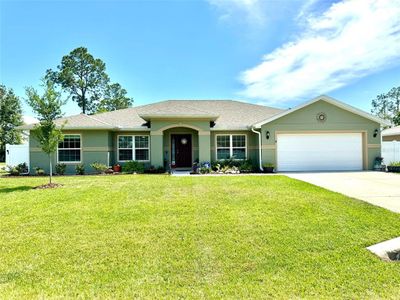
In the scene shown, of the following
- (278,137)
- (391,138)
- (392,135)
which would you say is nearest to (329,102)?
(278,137)

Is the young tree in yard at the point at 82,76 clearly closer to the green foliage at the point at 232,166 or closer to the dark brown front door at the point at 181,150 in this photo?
the dark brown front door at the point at 181,150

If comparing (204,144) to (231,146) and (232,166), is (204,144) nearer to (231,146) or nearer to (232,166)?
(231,146)

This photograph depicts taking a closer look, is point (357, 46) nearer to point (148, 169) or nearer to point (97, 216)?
point (148, 169)

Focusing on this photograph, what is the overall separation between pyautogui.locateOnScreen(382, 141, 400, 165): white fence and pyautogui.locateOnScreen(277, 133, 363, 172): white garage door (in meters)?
2.76

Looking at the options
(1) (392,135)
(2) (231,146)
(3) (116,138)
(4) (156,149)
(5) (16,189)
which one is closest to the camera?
(5) (16,189)

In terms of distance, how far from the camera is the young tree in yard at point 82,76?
1500 inches

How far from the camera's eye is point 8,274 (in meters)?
3.63

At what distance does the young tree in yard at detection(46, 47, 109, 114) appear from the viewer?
38.1 m

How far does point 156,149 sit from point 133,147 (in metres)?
1.89

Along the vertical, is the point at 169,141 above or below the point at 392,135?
below

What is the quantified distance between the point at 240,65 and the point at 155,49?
7008 mm

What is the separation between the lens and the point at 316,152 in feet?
55.2

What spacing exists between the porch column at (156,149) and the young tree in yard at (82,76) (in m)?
28.1

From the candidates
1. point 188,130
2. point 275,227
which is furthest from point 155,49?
point 275,227
